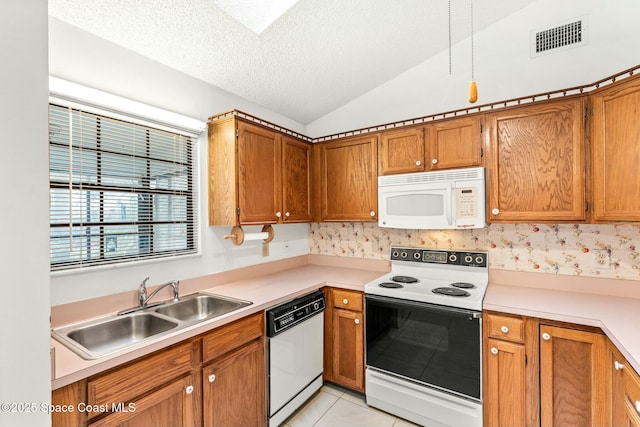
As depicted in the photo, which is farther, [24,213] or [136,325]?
[136,325]

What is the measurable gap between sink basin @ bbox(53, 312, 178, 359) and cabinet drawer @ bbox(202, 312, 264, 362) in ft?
→ 0.73

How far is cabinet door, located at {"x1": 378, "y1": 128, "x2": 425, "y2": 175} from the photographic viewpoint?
2.40 m

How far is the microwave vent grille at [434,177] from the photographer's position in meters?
2.14

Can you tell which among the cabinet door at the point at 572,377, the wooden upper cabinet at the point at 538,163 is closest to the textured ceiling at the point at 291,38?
the wooden upper cabinet at the point at 538,163

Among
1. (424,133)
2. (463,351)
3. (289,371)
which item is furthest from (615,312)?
(289,371)

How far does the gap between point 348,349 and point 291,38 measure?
2342mm

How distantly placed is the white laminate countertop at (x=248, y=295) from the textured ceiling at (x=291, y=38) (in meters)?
1.59

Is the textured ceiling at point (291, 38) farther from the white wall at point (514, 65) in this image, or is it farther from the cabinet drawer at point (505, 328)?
the cabinet drawer at point (505, 328)

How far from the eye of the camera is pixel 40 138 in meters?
0.76

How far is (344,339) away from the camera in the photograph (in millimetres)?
2412

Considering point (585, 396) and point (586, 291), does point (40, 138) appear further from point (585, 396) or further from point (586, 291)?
point (586, 291)

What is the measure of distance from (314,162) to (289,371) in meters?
1.85

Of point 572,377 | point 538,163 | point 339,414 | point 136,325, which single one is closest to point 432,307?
point 572,377

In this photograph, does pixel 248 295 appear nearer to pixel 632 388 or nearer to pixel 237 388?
pixel 237 388
